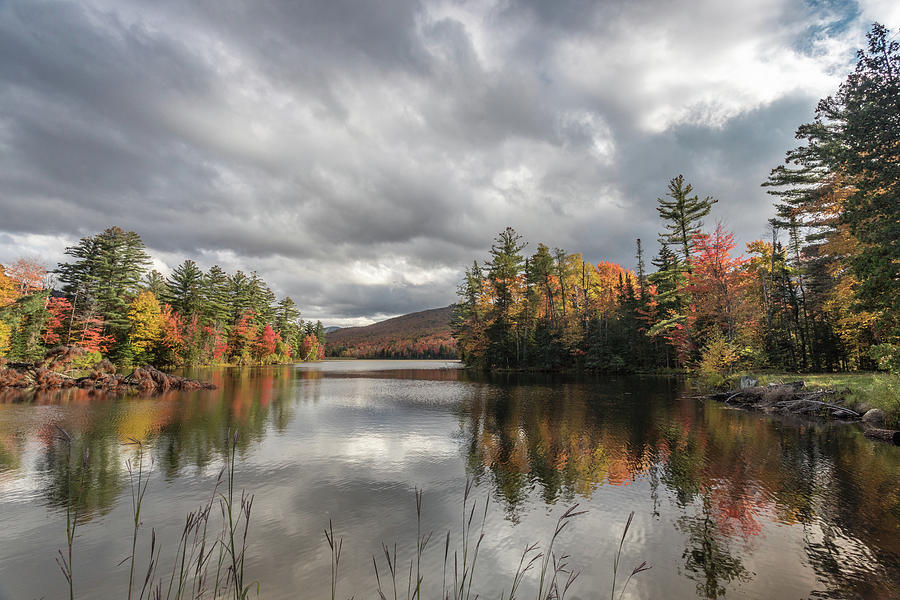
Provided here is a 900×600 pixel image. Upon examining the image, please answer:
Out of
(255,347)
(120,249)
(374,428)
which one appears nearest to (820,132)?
(374,428)

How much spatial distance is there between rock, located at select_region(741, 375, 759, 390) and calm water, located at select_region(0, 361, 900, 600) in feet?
23.4

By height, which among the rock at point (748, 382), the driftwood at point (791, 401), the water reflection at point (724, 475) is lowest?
the water reflection at point (724, 475)

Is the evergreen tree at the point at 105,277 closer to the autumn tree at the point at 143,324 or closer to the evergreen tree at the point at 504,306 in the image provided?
the autumn tree at the point at 143,324

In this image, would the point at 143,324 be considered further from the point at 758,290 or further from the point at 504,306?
the point at 758,290

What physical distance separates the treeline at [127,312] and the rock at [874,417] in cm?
4789

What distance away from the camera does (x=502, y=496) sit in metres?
8.50

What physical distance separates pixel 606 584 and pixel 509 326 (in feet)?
153

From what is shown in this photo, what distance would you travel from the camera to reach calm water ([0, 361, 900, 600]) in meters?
5.71

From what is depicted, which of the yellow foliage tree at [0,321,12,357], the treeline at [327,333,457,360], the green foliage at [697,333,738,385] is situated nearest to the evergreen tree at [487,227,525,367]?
the green foliage at [697,333,738,385]

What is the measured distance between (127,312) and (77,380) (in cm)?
2008

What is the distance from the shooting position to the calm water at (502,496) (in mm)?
5715

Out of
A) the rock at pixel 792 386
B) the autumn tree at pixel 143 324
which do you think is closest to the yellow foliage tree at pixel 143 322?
the autumn tree at pixel 143 324

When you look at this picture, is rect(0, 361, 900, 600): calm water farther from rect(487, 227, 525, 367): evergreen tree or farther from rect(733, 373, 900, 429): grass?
rect(487, 227, 525, 367): evergreen tree

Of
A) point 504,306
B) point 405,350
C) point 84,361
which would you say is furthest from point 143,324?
point 405,350
